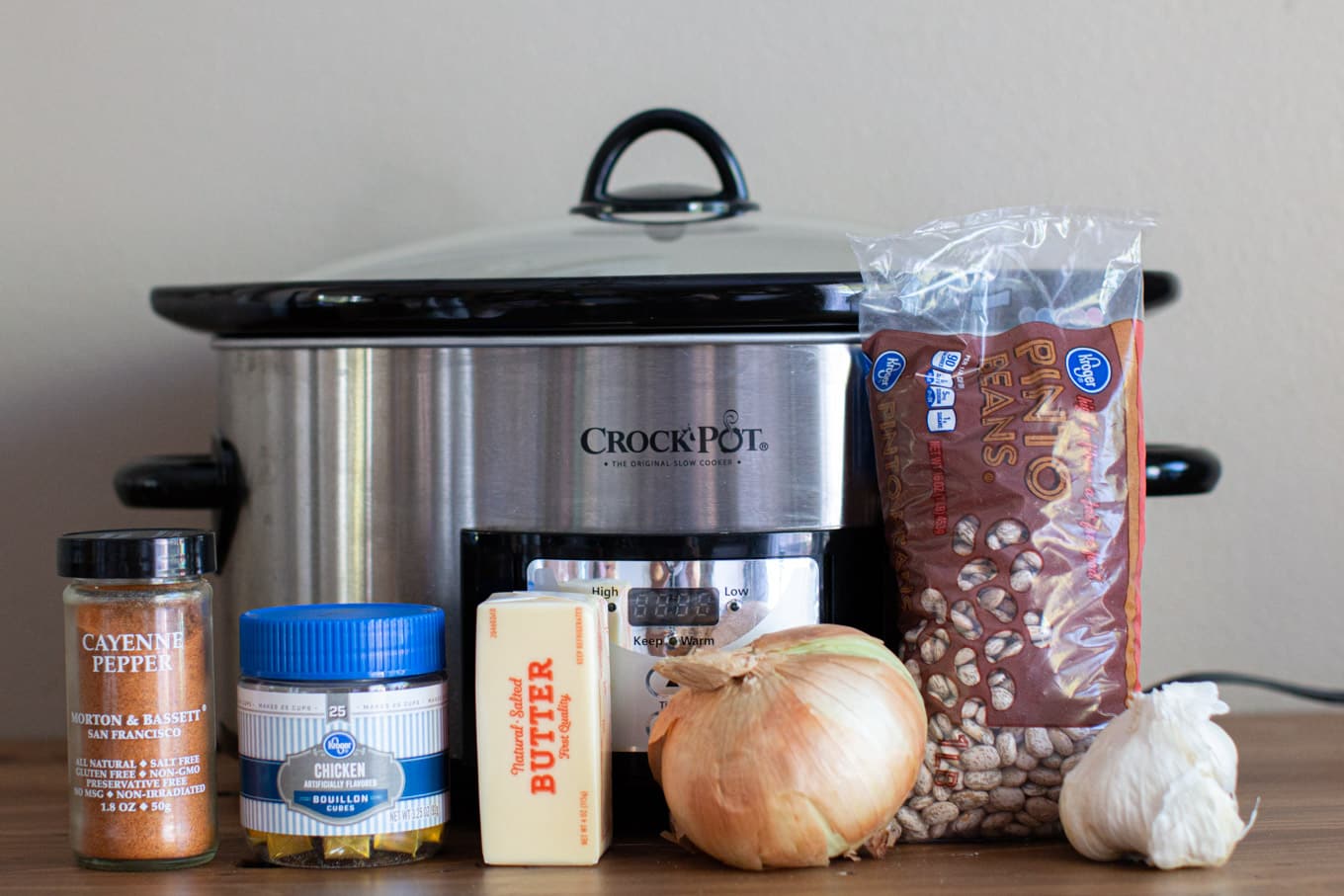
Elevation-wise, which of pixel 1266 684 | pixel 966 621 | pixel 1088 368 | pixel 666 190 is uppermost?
pixel 666 190

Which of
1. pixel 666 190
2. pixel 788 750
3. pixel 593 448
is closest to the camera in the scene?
pixel 788 750

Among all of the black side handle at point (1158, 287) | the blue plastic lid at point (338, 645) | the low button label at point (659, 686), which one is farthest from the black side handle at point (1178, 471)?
the blue plastic lid at point (338, 645)

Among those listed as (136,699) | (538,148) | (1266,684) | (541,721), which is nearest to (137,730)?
(136,699)

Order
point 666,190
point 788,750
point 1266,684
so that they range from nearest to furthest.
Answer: point 788,750 < point 666,190 < point 1266,684

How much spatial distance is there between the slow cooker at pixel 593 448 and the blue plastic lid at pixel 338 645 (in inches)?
2.9

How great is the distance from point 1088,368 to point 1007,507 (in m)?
0.08

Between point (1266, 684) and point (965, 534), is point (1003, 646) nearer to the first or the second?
point (965, 534)

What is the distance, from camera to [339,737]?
56cm

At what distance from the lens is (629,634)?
0.64 m

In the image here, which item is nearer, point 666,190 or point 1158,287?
point 1158,287

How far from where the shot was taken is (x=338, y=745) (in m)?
0.56

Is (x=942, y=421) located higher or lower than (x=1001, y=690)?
higher

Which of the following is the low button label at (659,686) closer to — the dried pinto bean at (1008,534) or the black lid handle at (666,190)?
the dried pinto bean at (1008,534)

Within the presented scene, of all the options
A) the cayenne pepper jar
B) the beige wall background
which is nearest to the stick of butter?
the cayenne pepper jar
